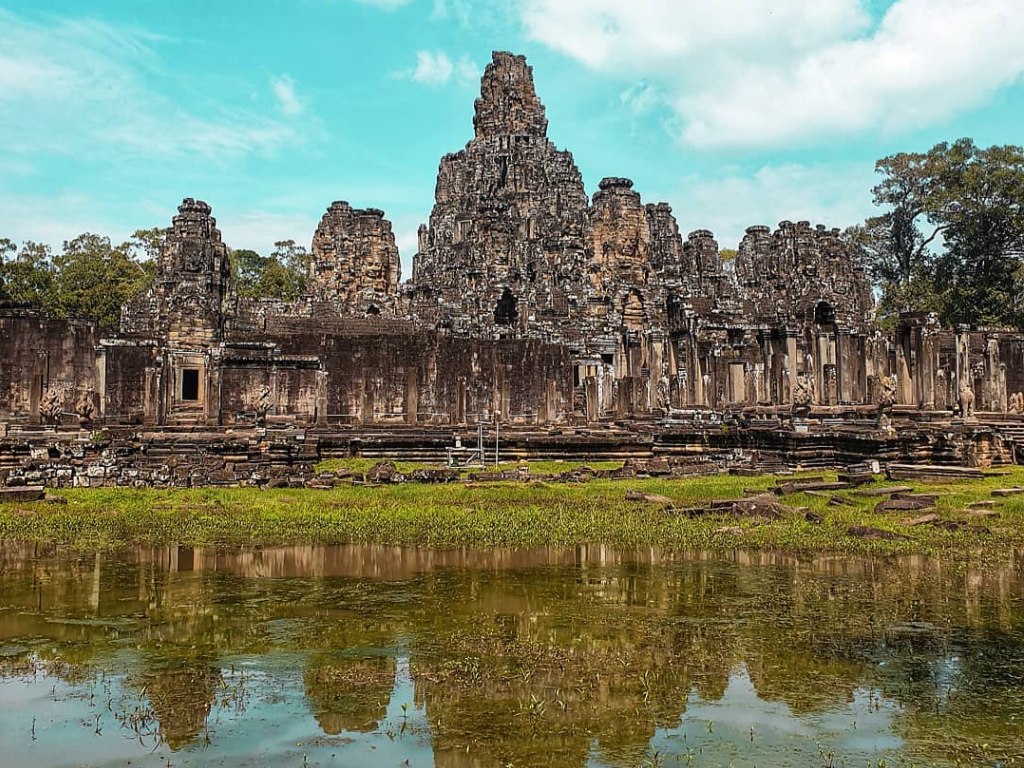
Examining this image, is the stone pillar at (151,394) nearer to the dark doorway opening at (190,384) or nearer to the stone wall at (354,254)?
the dark doorway opening at (190,384)

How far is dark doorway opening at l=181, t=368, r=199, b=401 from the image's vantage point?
28.6 meters

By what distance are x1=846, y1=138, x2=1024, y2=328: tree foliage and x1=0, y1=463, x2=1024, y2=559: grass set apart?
4023 centimetres

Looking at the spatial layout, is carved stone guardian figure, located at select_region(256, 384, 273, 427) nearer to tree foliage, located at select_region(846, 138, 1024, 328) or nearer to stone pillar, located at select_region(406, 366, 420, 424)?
stone pillar, located at select_region(406, 366, 420, 424)

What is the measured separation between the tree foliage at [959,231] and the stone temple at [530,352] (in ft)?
22.8

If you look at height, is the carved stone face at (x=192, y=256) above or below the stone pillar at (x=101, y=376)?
above

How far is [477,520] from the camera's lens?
42.9 feet

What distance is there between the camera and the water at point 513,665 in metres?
4.90

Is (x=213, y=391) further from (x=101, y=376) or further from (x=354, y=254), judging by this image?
(x=354, y=254)

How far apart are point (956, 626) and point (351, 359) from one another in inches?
868

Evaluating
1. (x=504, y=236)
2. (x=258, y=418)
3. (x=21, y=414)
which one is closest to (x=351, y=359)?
(x=258, y=418)

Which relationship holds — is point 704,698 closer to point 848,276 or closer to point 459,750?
point 459,750

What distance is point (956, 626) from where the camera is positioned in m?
7.21

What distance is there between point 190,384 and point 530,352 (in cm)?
1008

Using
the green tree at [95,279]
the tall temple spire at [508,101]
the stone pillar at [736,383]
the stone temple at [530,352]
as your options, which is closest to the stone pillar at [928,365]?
the stone temple at [530,352]
